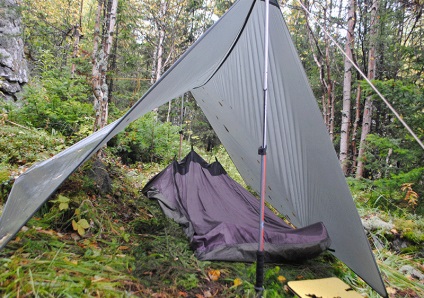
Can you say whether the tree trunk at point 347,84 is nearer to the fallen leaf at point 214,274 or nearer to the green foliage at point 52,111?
the fallen leaf at point 214,274

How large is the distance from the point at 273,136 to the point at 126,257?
1.71m

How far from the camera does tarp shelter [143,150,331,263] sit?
86.7 inches

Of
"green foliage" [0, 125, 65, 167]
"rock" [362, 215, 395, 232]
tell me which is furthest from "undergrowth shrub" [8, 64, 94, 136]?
"rock" [362, 215, 395, 232]

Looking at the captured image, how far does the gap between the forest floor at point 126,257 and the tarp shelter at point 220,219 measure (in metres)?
0.11

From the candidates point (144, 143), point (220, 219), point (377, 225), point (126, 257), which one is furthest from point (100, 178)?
point (377, 225)

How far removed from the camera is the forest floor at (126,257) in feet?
4.96

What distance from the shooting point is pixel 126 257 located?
196 centimetres

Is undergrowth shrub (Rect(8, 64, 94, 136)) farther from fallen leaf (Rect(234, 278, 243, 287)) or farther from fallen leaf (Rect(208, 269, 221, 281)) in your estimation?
fallen leaf (Rect(234, 278, 243, 287))

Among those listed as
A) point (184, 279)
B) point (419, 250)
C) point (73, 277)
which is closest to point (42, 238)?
point (73, 277)

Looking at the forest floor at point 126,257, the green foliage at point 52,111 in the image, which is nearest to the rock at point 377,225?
the forest floor at point 126,257

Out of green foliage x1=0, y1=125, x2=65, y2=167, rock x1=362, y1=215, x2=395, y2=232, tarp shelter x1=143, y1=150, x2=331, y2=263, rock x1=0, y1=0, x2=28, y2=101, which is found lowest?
rock x1=362, y1=215, x2=395, y2=232

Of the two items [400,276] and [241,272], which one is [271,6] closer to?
[241,272]

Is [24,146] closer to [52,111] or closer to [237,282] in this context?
[52,111]

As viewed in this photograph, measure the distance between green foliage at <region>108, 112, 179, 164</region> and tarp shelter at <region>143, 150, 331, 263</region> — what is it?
207cm
